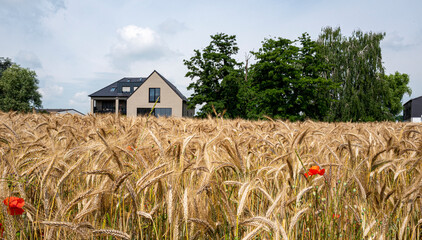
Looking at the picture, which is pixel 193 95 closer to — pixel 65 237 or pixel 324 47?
pixel 324 47

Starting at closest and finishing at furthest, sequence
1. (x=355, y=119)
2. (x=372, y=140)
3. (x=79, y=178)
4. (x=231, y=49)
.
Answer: (x=79, y=178) < (x=372, y=140) < (x=355, y=119) < (x=231, y=49)

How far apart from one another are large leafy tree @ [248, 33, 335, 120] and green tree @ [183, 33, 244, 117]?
118 inches

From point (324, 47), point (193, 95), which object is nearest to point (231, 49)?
point (193, 95)

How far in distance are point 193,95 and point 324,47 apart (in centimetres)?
1711

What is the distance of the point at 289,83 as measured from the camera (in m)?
28.8

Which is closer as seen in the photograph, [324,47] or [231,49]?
[324,47]

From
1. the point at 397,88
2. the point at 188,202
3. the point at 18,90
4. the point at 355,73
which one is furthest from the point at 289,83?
the point at 18,90

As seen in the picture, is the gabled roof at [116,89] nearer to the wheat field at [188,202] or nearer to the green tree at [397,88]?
the green tree at [397,88]

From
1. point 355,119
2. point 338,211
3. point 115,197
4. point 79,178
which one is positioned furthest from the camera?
point 355,119

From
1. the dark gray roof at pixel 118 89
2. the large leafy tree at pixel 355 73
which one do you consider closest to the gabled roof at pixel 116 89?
the dark gray roof at pixel 118 89

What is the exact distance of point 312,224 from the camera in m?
1.64

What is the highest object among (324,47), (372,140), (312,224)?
(324,47)

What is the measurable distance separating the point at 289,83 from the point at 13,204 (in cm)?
2935

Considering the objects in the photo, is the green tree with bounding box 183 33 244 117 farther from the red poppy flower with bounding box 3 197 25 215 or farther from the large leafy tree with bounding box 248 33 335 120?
the red poppy flower with bounding box 3 197 25 215
